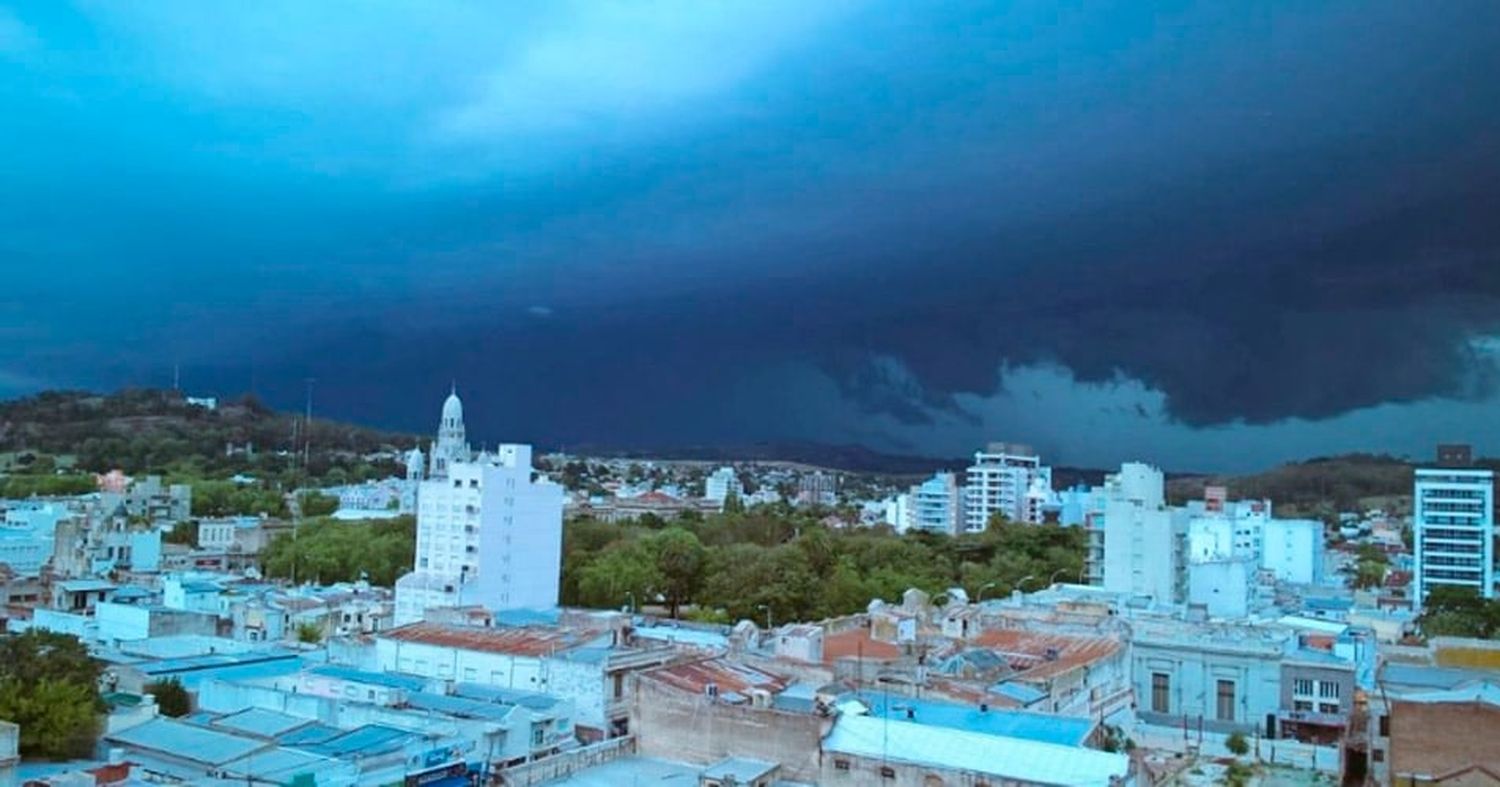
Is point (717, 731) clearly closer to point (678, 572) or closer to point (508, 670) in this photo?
point (508, 670)

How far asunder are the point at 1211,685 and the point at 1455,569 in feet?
136

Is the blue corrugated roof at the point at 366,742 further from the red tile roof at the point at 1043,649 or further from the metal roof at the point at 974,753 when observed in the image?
the red tile roof at the point at 1043,649

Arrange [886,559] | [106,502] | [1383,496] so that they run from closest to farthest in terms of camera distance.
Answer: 1. [886,559]
2. [106,502]
3. [1383,496]

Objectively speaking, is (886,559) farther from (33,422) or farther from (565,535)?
(33,422)

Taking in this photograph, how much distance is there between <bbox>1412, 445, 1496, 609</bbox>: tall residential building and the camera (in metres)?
64.6

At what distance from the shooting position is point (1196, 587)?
51344 mm

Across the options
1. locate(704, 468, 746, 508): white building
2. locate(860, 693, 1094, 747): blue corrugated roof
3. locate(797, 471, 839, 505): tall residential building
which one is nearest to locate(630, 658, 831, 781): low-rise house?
locate(860, 693, 1094, 747): blue corrugated roof

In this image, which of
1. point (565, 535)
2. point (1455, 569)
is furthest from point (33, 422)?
point (1455, 569)

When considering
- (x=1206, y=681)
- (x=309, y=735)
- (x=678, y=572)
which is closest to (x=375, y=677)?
(x=309, y=735)

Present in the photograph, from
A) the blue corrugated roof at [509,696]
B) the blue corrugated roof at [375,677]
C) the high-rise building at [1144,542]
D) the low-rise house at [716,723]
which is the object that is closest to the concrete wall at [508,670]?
the blue corrugated roof at [509,696]

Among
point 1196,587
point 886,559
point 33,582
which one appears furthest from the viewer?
point 886,559

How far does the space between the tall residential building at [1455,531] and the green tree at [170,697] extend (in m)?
62.2

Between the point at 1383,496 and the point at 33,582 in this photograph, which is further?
the point at 1383,496

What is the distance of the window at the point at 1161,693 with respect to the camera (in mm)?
33312
